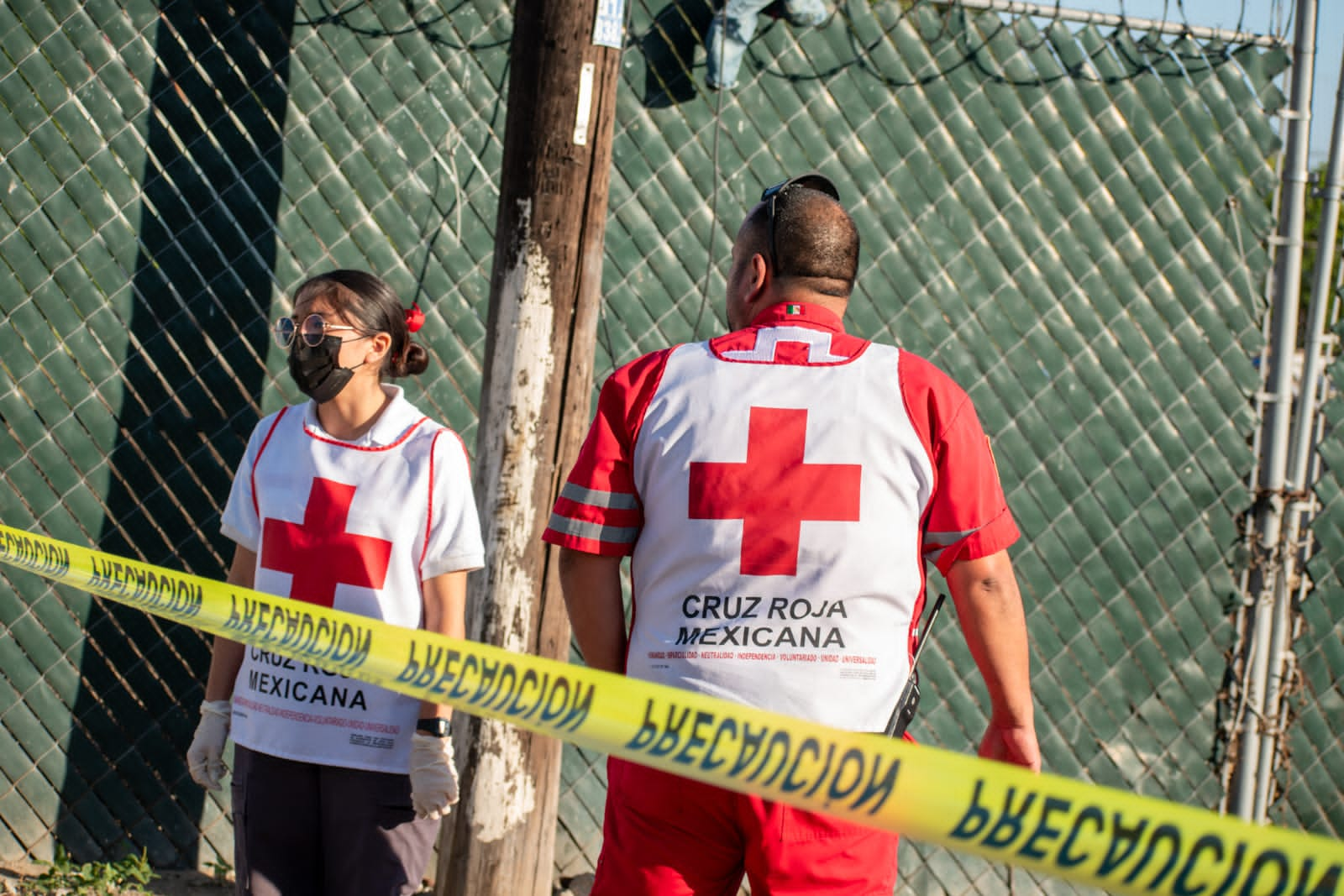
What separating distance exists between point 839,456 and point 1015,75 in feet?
10.8

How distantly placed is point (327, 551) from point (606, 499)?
879 millimetres

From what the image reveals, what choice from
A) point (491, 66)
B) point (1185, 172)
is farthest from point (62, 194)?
point (1185, 172)

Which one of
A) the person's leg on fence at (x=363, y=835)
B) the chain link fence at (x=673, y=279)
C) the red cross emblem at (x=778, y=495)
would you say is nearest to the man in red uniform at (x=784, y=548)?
the red cross emblem at (x=778, y=495)

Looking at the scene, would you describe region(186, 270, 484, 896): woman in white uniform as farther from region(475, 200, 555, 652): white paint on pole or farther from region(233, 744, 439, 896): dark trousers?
region(475, 200, 555, 652): white paint on pole

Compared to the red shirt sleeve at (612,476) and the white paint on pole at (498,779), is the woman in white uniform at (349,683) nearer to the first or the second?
the red shirt sleeve at (612,476)

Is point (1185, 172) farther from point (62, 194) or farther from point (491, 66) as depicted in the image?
point (62, 194)

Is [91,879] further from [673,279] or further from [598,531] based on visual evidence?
[598,531]

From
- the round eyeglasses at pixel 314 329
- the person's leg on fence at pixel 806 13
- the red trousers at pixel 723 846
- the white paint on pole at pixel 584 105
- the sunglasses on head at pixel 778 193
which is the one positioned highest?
the person's leg on fence at pixel 806 13

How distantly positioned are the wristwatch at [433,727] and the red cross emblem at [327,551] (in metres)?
0.34

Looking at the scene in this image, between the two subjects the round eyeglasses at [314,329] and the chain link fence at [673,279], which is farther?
the chain link fence at [673,279]

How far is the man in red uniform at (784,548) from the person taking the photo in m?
2.12

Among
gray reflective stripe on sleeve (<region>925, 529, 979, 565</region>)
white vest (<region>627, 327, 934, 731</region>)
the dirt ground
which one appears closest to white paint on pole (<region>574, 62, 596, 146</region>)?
white vest (<region>627, 327, 934, 731</region>)

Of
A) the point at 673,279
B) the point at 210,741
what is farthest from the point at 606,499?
the point at 673,279

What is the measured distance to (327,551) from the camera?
2795 mm
